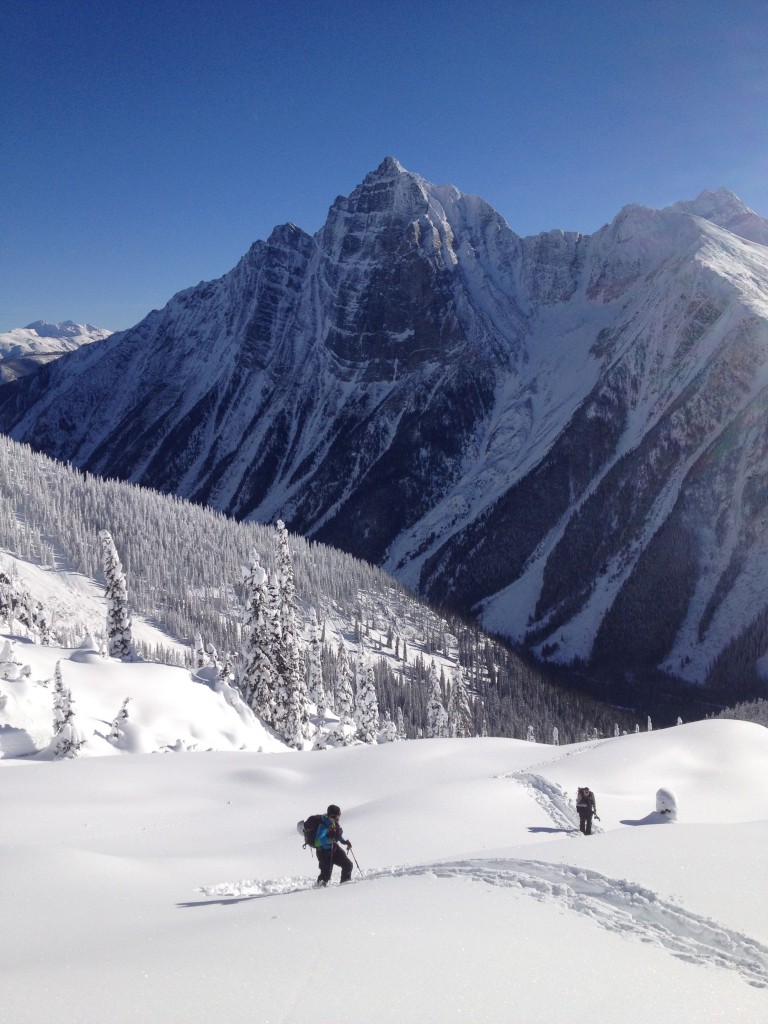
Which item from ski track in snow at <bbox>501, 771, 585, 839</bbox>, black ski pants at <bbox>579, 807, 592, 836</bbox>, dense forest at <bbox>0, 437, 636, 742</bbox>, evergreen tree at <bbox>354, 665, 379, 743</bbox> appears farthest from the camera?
dense forest at <bbox>0, 437, 636, 742</bbox>

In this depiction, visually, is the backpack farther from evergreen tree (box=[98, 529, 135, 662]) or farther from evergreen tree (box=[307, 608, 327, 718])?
evergreen tree (box=[307, 608, 327, 718])

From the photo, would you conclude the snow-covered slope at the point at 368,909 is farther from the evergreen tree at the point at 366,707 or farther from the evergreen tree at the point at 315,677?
the evergreen tree at the point at 315,677

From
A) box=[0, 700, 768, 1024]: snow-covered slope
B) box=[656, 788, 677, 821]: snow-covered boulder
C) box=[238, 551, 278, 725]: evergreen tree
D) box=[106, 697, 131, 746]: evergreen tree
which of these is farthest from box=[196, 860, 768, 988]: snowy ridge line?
box=[238, 551, 278, 725]: evergreen tree

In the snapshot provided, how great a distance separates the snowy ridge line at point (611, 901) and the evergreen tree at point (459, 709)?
98.1m

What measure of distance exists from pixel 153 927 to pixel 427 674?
135 m

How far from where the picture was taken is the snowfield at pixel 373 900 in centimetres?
902

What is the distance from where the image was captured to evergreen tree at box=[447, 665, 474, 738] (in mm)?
121438

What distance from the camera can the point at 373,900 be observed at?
12.9m

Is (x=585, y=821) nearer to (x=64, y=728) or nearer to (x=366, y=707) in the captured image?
(x=64, y=728)

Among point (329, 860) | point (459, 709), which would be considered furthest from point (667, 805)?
point (459, 709)

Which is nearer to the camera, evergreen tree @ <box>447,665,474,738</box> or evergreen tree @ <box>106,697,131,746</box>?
evergreen tree @ <box>106,697,131,746</box>

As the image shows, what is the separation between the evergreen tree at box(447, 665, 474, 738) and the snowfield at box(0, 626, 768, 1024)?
87.9 metres

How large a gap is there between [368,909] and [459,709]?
423ft

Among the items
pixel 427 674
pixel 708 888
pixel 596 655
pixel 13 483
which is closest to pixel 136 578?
pixel 13 483
